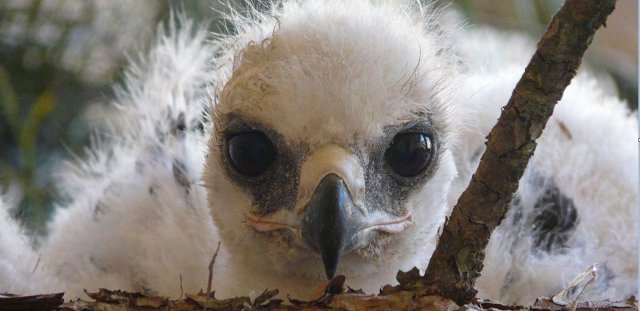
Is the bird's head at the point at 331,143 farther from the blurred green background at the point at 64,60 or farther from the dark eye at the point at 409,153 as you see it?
the blurred green background at the point at 64,60

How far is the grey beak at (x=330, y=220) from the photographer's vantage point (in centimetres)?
105

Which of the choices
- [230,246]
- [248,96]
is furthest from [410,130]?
[230,246]

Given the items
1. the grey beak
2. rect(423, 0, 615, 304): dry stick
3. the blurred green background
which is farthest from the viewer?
the blurred green background

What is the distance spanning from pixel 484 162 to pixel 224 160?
518 mm

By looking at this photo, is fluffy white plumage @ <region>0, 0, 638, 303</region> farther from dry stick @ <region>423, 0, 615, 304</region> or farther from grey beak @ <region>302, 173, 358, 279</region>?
dry stick @ <region>423, 0, 615, 304</region>

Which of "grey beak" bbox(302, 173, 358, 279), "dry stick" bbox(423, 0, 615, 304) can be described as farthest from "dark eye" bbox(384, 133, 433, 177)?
"dry stick" bbox(423, 0, 615, 304)

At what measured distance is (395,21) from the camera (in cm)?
132

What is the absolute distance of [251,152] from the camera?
1229mm

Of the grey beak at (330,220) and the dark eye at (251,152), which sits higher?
the dark eye at (251,152)

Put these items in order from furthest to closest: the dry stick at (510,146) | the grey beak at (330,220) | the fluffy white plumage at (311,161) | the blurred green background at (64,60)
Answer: the blurred green background at (64,60) < the fluffy white plumage at (311,161) < the grey beak at (330,220) < the dry stick at (510,146)

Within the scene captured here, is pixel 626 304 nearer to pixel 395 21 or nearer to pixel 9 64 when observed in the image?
pixel 395 21

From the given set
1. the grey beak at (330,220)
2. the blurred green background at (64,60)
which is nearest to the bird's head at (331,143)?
the grey beak at (330,220)

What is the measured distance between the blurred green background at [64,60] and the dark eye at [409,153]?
0.69m

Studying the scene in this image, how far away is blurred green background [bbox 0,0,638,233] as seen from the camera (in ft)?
5.94
